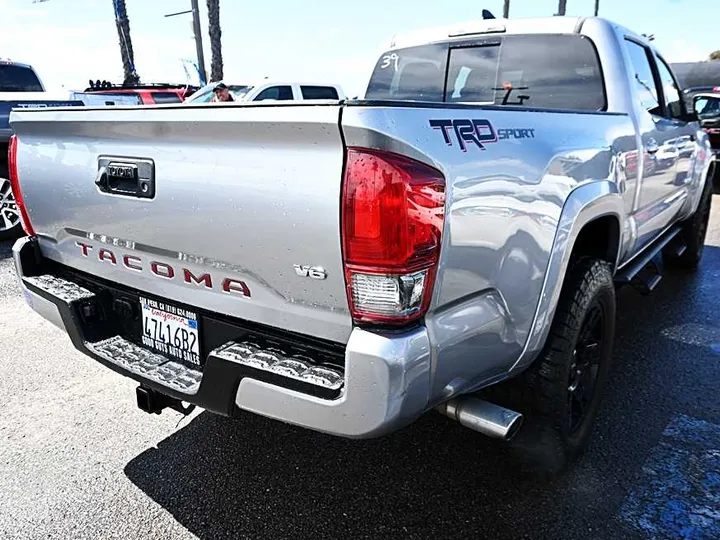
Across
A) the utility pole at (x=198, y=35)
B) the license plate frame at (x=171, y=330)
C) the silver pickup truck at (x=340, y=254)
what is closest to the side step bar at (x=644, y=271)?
the silver pickup truck at (x=340, y=254)

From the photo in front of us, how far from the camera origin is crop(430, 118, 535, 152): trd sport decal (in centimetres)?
168

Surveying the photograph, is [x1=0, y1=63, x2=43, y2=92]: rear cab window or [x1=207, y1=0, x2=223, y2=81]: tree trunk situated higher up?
[x1=207, y1=0, x2=223, y2=81]: tree trunk

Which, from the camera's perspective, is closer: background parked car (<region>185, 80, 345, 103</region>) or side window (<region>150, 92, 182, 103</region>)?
background parked car (<region>185, 80, 345, 103</region>)

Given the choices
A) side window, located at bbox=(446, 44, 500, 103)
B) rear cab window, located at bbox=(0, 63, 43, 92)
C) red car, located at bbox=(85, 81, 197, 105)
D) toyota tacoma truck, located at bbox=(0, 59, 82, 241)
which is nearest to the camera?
side window, located at bbox=(446, 44, 500, 103)

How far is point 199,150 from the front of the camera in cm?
190

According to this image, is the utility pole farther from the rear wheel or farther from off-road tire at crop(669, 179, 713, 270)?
off-road tire at crop(669, 179, 713, 270)

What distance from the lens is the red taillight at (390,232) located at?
1.56 m

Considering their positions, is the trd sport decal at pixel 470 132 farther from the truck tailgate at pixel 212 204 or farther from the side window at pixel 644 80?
the side window at pixel 644 80

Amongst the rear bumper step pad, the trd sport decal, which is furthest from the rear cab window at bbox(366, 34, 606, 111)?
the rear bumper step pad

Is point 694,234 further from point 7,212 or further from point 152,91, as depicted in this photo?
point 152,91

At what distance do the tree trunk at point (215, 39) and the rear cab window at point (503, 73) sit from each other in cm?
1451

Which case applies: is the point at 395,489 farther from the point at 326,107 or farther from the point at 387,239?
the point at 326,107

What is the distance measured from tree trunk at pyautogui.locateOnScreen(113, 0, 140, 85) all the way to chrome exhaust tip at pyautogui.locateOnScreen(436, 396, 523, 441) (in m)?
17.7

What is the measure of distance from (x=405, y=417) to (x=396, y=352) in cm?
22
